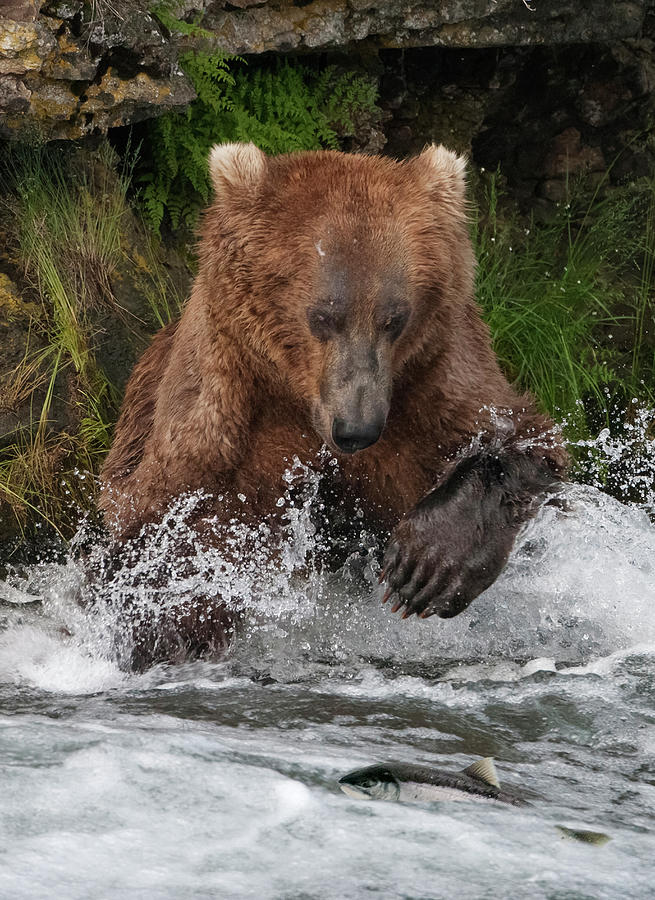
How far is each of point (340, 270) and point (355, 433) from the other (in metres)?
0.53

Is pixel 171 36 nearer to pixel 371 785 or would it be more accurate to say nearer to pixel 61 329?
pixel 61 329

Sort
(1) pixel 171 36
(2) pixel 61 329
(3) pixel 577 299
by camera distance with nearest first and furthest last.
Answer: (1) pixel 171 36 → (2) pixel 61 329 → (3) pixel 577 299

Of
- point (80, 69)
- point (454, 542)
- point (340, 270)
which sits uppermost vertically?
point (80, 69)

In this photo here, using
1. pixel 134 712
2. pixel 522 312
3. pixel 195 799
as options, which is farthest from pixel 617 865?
pixel 522 312

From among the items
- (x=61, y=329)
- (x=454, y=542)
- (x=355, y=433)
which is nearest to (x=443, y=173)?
(x=355, y=433)

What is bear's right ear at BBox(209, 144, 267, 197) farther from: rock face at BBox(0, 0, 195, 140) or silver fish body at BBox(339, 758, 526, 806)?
silver fish body at BBox(339, 758, 526, 806)

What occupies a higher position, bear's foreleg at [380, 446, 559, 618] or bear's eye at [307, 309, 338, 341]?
bear's eye at [307, 309, 338, 341]

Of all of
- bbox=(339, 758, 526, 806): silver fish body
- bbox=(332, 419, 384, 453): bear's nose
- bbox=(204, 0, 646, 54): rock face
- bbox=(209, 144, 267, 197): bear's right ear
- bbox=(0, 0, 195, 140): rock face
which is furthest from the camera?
bbox=(204, 0, 646, 54): rock face

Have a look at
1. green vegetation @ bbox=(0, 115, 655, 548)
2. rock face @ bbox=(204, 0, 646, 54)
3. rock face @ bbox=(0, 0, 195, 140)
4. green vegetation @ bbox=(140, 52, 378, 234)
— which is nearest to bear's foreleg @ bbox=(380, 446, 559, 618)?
green vegetation @ bbox=(0, 115, 655, 548)

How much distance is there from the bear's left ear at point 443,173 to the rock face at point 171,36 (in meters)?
1.77

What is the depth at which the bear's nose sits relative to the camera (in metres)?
3.64

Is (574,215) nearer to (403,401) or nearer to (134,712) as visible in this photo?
(403,401)

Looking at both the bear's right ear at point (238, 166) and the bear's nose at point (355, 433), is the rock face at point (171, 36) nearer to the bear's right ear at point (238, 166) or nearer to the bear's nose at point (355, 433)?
the bear's right ear at point (238, 166)

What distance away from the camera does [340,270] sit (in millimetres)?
3846
